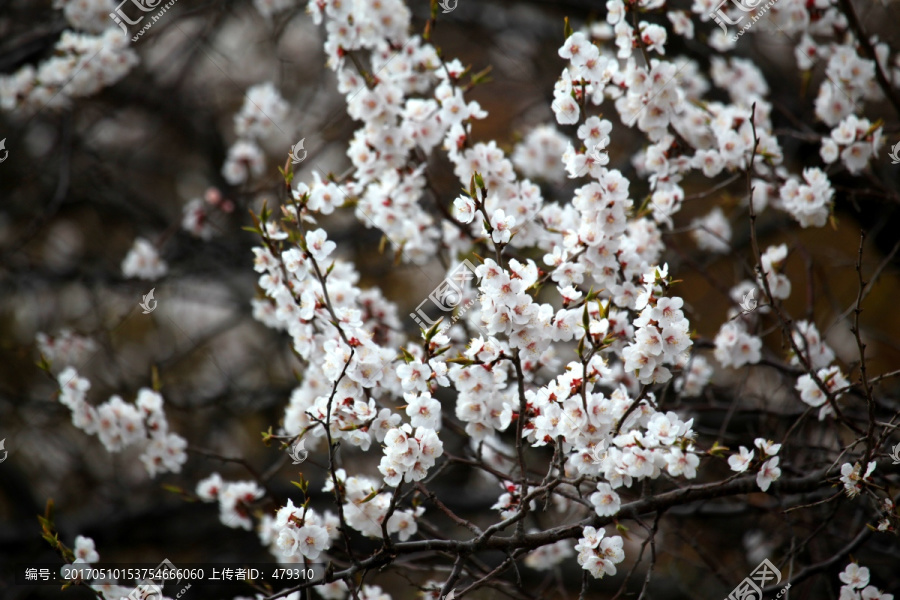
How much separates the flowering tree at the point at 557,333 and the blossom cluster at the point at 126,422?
0.01m

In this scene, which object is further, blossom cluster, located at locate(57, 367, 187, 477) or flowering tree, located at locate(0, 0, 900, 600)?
blossom cluster, located at locate(57, 367, 187, 477)

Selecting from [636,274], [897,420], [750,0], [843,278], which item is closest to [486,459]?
[636,274]

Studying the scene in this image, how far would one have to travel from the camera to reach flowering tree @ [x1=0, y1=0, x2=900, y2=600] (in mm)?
2123

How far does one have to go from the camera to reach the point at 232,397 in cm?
508

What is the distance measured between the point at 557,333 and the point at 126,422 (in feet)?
6.44

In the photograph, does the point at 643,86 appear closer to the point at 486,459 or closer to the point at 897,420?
the point at 897,420

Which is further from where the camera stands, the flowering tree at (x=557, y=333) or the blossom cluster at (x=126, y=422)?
the blossom cluster at (x=126, y=422)

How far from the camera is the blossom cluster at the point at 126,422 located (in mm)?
3023

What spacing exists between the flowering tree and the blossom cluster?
13 mm

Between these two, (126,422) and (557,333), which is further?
(126,422)

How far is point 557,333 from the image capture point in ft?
7.16

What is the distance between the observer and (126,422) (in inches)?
120

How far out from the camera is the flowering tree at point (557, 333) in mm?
2123

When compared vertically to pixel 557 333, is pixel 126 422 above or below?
above
